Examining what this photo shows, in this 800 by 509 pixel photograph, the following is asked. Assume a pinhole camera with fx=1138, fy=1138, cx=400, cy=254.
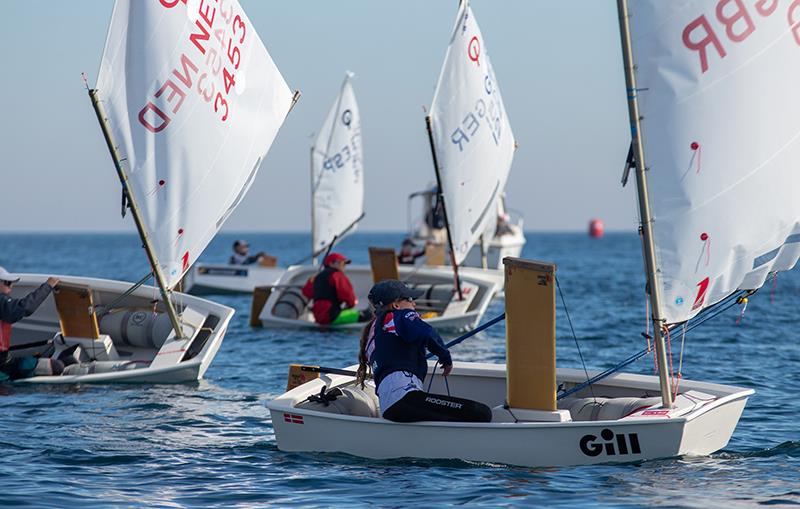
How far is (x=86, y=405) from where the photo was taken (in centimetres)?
1098

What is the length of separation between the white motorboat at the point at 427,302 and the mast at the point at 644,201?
932cm

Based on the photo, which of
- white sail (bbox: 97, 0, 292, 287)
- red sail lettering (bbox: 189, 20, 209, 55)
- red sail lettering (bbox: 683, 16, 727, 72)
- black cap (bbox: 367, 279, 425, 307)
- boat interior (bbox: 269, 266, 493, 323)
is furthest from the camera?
boat interior (bbox: 269, 266, 493, 323)

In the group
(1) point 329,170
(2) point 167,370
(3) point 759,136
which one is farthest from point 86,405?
(1) point 329,170

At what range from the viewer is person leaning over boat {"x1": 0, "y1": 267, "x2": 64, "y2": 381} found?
11.4m

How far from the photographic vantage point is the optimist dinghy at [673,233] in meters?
7.62

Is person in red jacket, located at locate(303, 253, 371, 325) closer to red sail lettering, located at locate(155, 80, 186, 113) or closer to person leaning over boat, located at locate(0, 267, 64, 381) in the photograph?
red sail lettering, located at locate(155, 80, 186, 113)

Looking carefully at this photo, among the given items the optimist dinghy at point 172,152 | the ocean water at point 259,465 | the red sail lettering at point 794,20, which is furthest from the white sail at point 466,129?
the red sail lettering at point 794,20

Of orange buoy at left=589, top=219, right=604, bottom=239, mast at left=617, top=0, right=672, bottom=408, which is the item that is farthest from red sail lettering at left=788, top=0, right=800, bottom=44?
orange buoy at left=589, top=219, right=604, bottom=239

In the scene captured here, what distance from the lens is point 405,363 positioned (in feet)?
26.2

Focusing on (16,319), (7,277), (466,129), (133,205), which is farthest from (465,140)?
(16,319)

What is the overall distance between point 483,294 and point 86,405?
874cm

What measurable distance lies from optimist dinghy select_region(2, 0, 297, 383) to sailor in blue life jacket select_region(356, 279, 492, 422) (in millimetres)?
4418

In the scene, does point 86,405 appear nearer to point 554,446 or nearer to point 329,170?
point 554,446

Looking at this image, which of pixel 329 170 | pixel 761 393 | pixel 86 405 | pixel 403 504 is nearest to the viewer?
pixel 403 504
